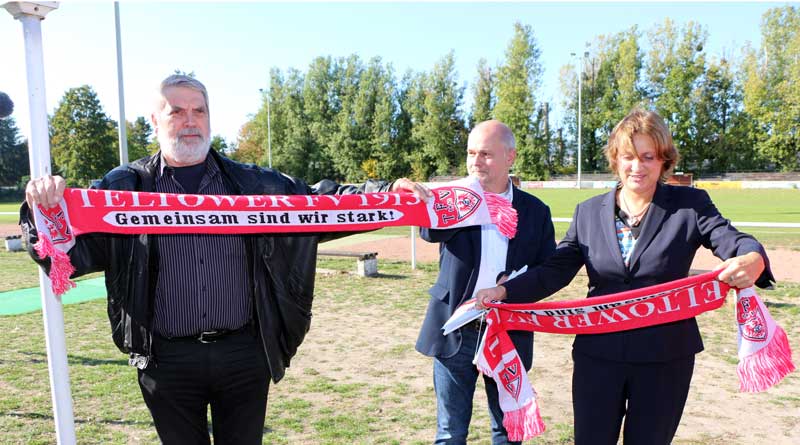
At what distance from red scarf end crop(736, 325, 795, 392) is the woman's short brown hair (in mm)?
972

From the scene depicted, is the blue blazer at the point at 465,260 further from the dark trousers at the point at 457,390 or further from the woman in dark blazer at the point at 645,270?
the woman in dark blazer at the point at 645,270

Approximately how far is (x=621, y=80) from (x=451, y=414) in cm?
5753

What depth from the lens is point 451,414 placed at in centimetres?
307

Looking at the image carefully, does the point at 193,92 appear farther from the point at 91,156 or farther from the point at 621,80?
the point at 91,156

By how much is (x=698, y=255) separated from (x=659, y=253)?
11.2 m

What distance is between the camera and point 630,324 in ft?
9.08

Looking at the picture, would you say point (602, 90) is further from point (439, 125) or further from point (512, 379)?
point (512, 379)

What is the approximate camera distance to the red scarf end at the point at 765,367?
2734 millimetres

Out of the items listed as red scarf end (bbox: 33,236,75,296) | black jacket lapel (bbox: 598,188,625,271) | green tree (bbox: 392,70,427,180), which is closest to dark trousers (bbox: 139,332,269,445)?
red scarf end (bbox: 33,236,75,296)

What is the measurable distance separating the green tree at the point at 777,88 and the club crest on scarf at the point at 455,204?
54285 mm

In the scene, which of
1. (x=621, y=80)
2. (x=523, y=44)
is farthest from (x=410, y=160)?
(x=621, y=80)

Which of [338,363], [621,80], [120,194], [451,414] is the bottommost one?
[338,363]

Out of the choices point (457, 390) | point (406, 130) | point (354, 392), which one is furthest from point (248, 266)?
point (406, 130)

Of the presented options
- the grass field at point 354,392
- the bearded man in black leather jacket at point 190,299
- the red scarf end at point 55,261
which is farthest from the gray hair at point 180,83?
the grass field at point 354,392
